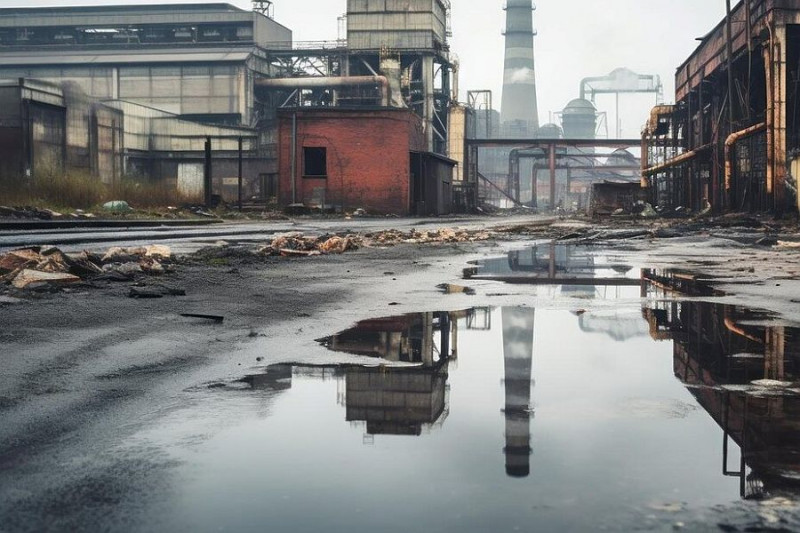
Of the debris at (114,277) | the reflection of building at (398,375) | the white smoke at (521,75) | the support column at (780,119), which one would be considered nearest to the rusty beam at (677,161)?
the support column at (780,119)

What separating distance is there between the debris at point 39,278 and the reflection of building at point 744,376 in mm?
4070

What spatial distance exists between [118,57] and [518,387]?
5958 centimetres

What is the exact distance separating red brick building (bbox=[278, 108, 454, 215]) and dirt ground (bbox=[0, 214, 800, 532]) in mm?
26894

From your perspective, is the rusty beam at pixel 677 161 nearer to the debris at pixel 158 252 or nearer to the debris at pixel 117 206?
the debris at pixel 117 206

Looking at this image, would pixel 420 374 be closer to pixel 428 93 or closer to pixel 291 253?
pixel 291 253

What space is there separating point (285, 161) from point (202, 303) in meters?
31.4

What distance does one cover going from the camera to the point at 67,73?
5800 cm

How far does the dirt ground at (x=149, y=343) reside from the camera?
2.01m

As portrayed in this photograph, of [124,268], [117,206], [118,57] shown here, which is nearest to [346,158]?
[117,206]

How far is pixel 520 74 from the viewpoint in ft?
367

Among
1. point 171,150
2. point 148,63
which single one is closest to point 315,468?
point 171,150

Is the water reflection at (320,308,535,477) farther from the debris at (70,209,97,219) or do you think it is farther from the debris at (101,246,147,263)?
the debris at (70,209,97,219)

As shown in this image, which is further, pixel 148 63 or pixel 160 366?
pixel 148 63

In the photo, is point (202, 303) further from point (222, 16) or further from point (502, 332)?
point (222, 16)
